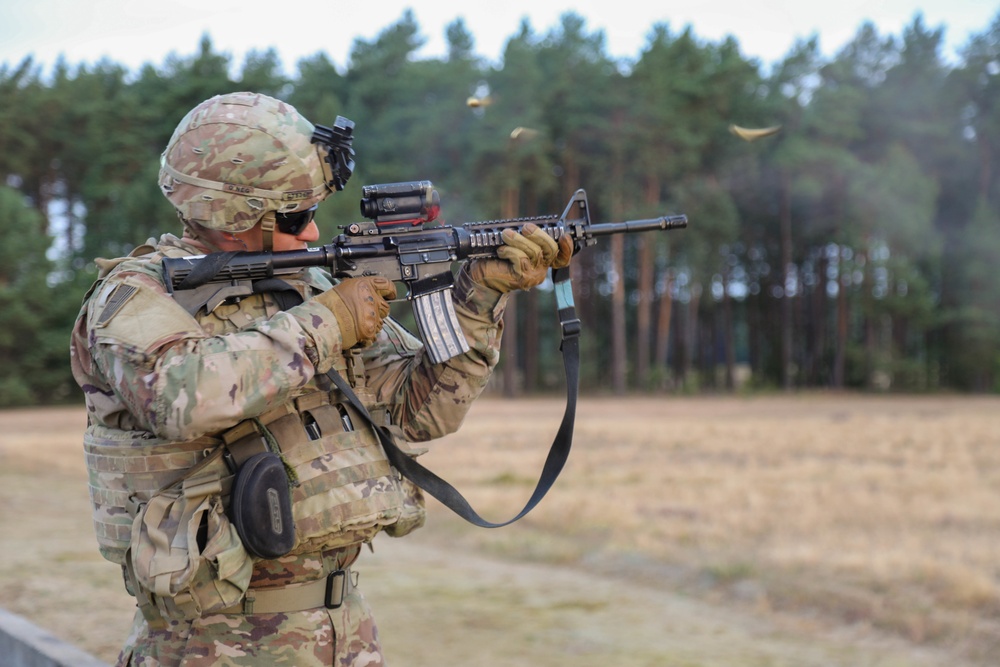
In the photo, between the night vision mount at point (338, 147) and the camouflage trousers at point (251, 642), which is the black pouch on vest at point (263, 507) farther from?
the night vision mount at point (338, 147)

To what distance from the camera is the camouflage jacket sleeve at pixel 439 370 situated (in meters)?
3.16

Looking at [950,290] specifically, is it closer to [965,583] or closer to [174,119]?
[174,119]

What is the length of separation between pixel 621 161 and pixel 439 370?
35330mm

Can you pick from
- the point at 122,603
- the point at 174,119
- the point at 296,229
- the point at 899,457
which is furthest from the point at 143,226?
the point at 296,229

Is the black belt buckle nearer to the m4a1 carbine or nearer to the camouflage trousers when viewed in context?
the camouflage trousers

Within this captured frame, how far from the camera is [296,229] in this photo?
10.0ft

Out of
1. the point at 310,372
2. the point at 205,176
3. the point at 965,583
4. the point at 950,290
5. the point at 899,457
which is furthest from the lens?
the point at 950,290

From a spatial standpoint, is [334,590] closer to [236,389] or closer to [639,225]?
[236,389]

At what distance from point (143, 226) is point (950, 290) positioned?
34.1 m

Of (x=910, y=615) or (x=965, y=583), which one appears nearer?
(x=910, y=615)

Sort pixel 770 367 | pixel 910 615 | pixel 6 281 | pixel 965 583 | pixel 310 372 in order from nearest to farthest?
pixel 310 372
pixel 910 615
pixel 965 583
pixel 6 281
pixel 770 367

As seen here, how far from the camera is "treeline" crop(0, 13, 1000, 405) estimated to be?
35062mm

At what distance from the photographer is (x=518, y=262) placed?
10.3 feet

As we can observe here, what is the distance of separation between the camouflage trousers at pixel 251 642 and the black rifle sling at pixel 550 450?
0.44 meters
